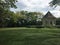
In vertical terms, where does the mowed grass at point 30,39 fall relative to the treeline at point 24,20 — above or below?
below

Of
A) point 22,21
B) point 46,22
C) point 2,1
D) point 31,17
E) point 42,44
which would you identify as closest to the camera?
point 42,44

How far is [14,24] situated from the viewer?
5084cm

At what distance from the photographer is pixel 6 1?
20.6m

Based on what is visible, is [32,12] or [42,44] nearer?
[42,44]

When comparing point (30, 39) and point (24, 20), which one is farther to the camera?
point (24, 20)

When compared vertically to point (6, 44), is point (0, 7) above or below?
above

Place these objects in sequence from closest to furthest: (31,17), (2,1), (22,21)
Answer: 1. (2,1)
2. (22,21)
3. (31,17)

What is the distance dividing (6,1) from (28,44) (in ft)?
36.8

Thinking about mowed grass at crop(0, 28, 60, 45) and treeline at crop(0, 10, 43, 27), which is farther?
treeline at crop(0, 10, 43, 27)

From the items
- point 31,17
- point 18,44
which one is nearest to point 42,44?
point 18,44

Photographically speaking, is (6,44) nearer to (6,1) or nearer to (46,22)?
(6,1)

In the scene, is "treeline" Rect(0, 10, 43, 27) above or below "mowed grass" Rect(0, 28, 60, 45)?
above

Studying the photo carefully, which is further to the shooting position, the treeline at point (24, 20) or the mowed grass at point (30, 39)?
the treeline at point (24, 20)

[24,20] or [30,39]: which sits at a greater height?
[24,20]
